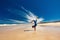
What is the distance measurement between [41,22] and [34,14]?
0.14 m

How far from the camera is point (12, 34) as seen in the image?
1405mm

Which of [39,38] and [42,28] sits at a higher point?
[42,28]

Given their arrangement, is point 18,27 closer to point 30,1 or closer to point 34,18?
point 34,18

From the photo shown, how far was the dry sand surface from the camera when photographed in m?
1.32

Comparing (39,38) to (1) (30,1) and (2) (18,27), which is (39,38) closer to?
(2) (18,27)

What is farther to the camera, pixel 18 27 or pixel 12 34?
pixel 18 27

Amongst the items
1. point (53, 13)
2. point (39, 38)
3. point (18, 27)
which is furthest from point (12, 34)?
point (53, 13)

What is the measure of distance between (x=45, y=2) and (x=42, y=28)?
36 cm

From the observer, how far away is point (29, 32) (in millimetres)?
1433

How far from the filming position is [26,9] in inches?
61.2

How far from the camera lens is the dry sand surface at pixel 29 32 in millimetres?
1318

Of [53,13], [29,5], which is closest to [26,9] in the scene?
[29,5]

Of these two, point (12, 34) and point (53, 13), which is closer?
point (12, 34)

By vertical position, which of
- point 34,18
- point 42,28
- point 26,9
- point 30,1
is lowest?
point 42,28
